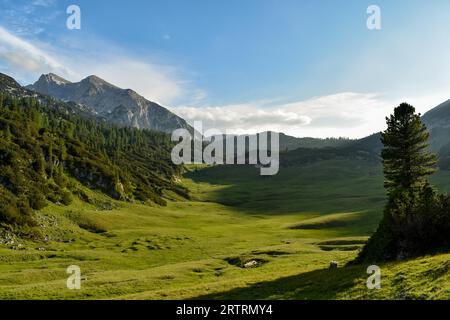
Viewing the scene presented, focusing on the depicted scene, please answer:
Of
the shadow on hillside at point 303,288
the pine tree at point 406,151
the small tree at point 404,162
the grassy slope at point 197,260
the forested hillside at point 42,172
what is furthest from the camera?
the forested hillside at point 42,172

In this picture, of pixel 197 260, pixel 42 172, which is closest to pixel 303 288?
pixel 197 260

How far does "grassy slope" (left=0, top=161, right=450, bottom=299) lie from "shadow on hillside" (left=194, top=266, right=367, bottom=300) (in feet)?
0.32

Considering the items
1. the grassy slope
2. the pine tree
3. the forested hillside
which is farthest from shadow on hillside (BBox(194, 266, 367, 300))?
the forested hillside

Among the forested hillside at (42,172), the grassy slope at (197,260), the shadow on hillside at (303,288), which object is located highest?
the forested hillside at (42,172)

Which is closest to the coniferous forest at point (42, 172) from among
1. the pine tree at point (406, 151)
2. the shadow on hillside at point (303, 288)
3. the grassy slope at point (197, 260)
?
the grassy slope at point (197, 260)

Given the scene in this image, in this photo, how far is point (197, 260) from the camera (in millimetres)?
70938

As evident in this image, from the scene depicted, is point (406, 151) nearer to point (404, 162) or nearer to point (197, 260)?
point (404, 162)

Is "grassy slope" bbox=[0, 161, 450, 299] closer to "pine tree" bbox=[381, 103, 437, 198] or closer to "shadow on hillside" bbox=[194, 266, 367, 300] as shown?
"shadow on hillside" bbox=[194, 266, 367, 300]

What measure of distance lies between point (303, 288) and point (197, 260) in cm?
3895

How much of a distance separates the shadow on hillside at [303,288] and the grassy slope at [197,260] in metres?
0.10

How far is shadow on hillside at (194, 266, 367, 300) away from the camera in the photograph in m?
31.4

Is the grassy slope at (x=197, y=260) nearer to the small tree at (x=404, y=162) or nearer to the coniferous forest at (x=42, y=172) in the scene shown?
the coniferous forest at (x=42, y=172)

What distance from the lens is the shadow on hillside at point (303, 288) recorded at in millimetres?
31438
